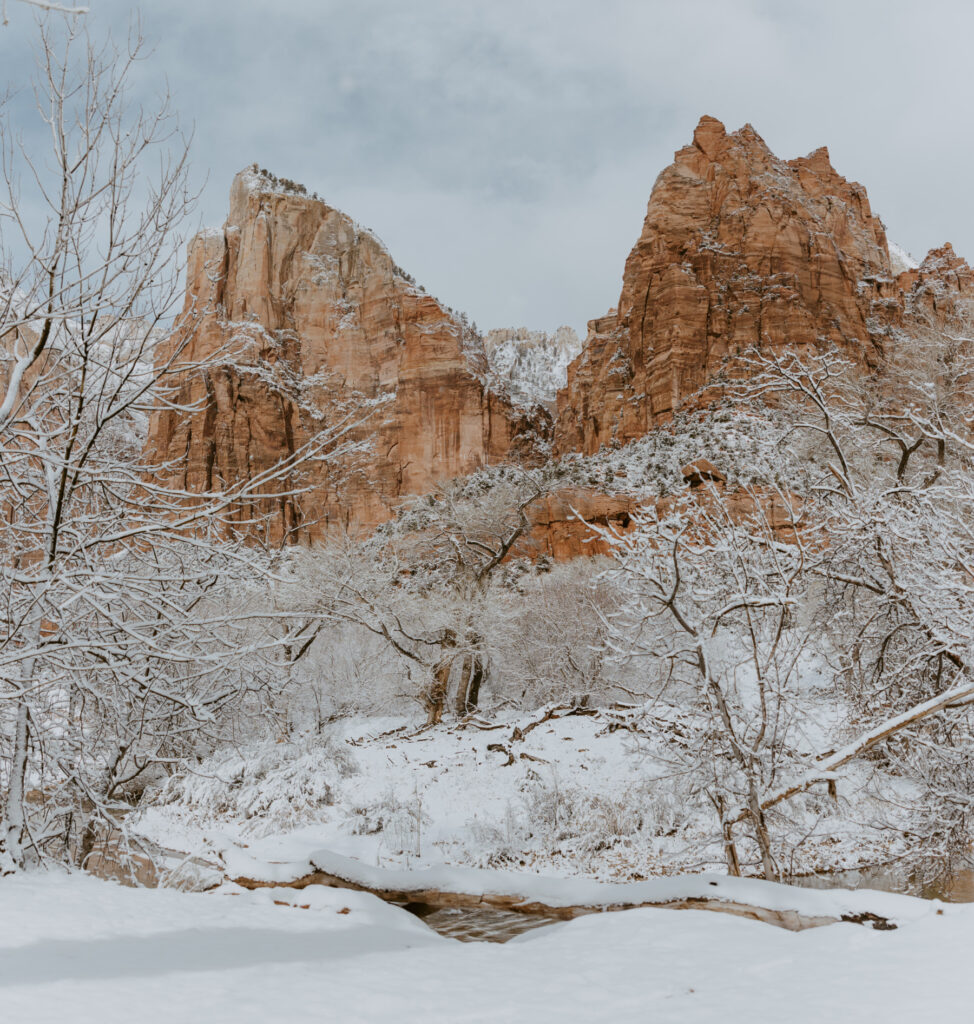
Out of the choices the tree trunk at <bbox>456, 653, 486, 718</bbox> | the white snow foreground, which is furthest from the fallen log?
the tree trunk at <bbox>456, 653, 486, 718</bbox>

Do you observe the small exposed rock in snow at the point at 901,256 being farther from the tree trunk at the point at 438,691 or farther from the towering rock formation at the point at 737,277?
the tree trunk at the point at 438,691

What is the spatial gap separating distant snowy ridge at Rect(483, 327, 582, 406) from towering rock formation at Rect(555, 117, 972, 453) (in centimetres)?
6588

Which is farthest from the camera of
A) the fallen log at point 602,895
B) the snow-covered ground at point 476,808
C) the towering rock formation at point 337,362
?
the towering rock formation at point 337,362

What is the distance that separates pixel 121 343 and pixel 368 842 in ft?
34.7

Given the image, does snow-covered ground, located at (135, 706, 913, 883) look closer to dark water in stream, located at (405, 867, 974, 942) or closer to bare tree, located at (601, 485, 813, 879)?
dark water in stream, located at (405, 867, 974, 942)

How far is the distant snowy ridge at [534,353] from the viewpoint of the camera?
464 feet

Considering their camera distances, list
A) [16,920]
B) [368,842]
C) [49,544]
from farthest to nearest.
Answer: [368,842] < [49,544] < [16,920]

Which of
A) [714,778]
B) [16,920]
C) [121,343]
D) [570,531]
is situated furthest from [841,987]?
[570,531]

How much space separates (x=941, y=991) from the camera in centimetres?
298

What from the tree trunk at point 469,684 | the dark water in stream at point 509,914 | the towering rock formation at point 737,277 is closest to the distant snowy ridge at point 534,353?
the towering rock formation at point 737,277

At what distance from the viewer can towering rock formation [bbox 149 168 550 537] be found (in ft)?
214

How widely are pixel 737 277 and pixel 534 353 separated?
320 ft

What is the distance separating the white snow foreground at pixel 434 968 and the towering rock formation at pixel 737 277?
184 ft

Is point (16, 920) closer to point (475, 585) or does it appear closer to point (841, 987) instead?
point (841, 987)
